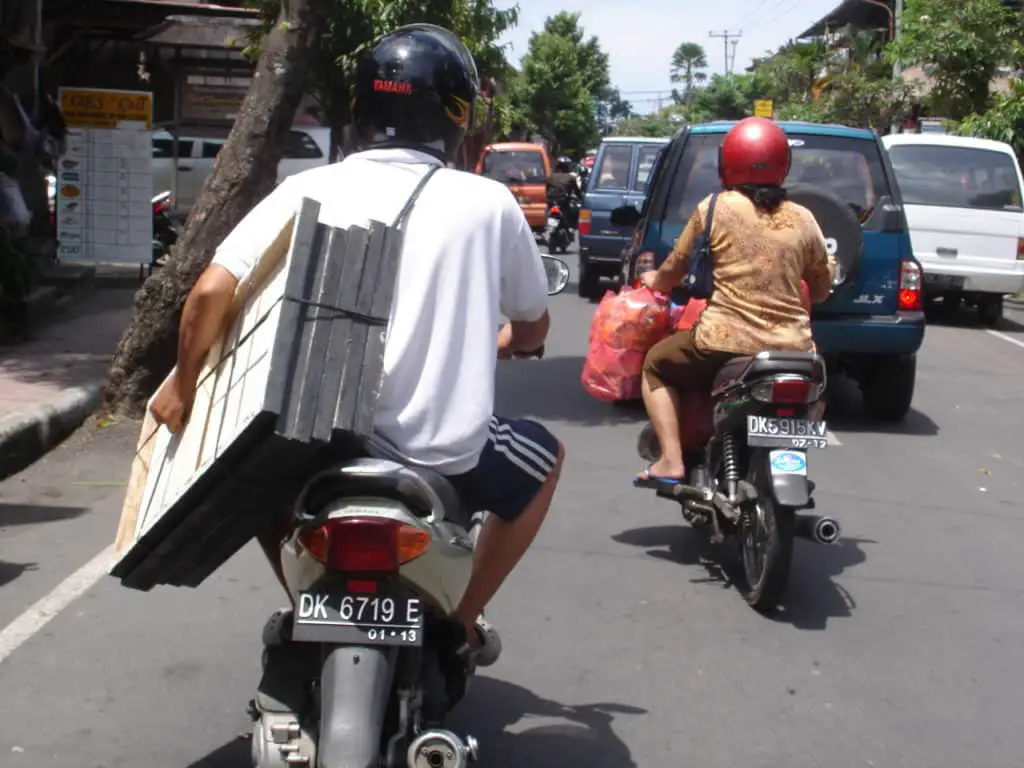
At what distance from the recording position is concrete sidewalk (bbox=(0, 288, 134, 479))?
773 cm

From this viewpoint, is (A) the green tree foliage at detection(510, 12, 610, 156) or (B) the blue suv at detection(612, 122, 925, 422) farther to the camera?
(A) the green tree foliage at detection(510, 12, 610, 156)

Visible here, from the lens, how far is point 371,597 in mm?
2953

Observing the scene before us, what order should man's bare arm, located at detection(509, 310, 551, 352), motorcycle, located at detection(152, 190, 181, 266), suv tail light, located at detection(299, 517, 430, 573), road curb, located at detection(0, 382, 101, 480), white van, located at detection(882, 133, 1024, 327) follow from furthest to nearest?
motorcycle, located at detection(152, 190, 181, 266), white van, located at detection(882, 133, 1024, 327), road curb, located at detection(0, 382, 101, 480), man's bare arm, located at detection(509, 310, 551, 352), suv tail light, located at detection(299, 517, 430, 573)

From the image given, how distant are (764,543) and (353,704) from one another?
2694 millimetres

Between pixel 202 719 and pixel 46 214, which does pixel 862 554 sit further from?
pixel 46 214

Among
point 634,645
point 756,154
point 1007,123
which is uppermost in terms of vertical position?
point 1007,123

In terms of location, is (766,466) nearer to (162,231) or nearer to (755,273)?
(755,273)

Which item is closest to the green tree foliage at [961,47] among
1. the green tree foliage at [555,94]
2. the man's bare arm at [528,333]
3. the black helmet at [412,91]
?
the man's bare arm at [528,333]

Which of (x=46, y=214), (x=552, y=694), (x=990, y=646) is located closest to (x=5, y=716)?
(x=552, y=694)

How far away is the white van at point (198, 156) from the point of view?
75.8 ft

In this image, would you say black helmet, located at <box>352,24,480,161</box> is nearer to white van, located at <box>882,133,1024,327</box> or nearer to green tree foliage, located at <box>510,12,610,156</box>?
white van, located at <box>882,133,1024,327</box>

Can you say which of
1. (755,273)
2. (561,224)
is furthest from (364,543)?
(561,224)

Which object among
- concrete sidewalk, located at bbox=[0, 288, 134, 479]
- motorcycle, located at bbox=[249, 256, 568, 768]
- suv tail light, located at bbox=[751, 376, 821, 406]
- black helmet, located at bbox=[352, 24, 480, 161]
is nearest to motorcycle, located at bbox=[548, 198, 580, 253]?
concrete sidewalk, located at bbox=[0, 288, 134, 479]

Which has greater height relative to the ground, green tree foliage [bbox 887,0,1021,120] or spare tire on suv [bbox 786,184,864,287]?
green tree foliage [bbox 887,0,1021,120]
